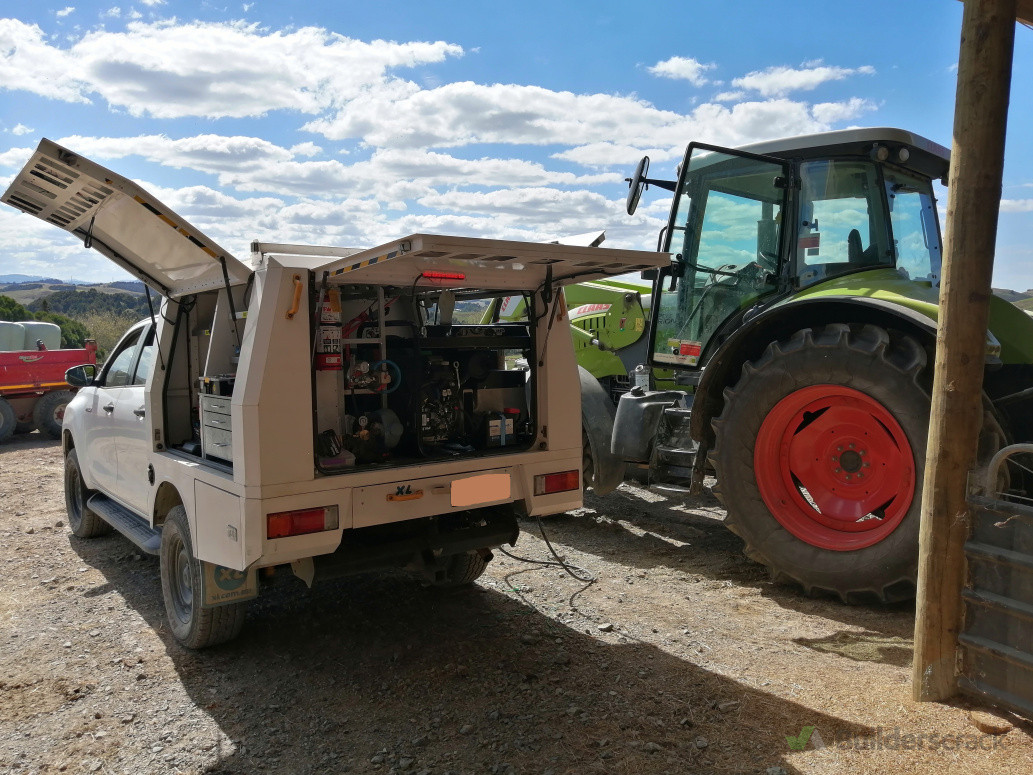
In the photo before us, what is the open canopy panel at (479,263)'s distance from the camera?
10.6 ft

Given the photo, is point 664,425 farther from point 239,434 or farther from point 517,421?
point 239,434

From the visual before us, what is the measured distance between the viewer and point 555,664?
3965 mm

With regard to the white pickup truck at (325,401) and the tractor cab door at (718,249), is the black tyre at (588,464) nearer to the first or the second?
the tractor cab door at (718,249)

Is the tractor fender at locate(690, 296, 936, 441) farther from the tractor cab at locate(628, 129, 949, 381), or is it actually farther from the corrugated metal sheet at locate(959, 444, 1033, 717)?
the corrugated metal sheet at locate(959, 444, 1033, 717)

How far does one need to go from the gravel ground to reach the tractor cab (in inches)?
72.1

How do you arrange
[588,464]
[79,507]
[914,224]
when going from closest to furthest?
[914,224] < [79,507] < [588,464]

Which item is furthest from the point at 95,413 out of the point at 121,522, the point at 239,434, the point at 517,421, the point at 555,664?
the point at 555,664

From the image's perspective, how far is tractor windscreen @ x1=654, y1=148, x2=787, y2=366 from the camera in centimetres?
566

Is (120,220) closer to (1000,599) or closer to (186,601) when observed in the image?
(186,601)

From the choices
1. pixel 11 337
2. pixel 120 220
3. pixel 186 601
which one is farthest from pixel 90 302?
pixel 186 601

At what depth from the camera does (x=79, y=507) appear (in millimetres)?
6637

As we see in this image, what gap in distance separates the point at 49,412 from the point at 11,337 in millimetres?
2398

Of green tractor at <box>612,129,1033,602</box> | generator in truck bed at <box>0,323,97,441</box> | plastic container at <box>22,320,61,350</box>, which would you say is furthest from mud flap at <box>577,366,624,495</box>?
plastic container at <box>22,320,61,350</box>

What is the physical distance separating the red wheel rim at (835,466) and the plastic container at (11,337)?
14.0m
